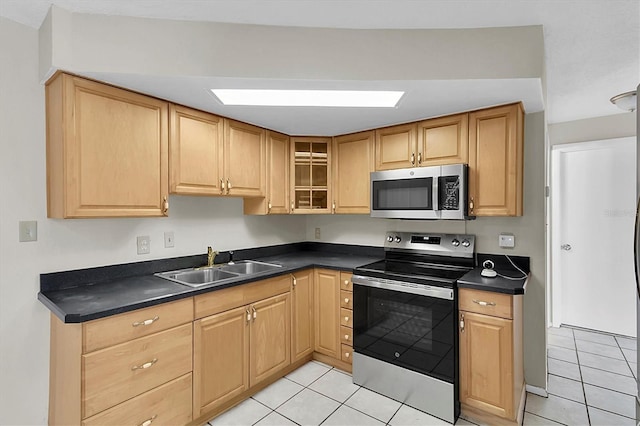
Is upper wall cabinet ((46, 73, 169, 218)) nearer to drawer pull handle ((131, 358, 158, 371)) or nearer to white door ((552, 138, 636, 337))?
drawer pull handle ((131, 358, 158, 371))

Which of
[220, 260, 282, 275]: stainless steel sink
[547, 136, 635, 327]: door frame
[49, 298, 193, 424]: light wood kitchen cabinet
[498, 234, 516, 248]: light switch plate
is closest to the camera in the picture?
[49, 298, 193, 424]: light wood kitchen cabinet

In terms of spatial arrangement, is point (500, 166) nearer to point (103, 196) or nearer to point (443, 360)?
point (443, 360)

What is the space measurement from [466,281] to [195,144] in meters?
2.08

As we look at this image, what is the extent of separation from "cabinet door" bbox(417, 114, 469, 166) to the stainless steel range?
669mm

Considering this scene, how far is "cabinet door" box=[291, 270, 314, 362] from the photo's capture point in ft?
9.02

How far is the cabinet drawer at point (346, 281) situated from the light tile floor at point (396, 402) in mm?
733

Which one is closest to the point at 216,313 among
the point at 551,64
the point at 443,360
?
the point at 443,360

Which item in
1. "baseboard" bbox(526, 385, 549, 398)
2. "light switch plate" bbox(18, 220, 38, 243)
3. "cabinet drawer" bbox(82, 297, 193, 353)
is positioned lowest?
"baseboard" bbox(526, 385, 549, 398)

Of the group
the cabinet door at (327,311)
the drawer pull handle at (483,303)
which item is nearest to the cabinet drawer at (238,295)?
the cabinet door at (327,311)

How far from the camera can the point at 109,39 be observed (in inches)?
66.8

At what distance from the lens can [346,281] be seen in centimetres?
273

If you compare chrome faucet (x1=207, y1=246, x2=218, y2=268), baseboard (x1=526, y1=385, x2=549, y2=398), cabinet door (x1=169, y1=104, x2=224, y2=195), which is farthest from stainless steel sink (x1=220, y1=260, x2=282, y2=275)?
baseboard (x1=526, y1=385, x2=549, y2=398)

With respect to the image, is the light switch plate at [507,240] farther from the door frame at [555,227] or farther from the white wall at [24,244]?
the white wall at [24,244]

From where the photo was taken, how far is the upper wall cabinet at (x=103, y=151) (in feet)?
5.75
